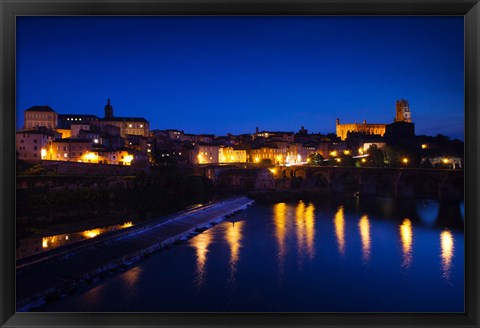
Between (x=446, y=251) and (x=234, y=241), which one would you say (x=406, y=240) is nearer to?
(x=446, y=251)

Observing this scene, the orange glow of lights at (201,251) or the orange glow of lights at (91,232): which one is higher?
the orange glow of lights at (91,232)

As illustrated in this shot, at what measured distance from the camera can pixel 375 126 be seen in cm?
3303

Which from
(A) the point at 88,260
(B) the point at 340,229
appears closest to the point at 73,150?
(B) the point at 340,229

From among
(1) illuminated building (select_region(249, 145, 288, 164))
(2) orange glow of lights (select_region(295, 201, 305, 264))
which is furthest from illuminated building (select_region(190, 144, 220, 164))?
(2) orange glow of lights (select_region(295, 201, 305, 264))

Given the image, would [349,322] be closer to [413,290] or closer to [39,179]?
[413,290]

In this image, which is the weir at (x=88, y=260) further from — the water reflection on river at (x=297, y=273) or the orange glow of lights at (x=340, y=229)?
the orange glow of lights at (x=340, y=229)

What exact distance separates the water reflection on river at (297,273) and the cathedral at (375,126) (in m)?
22.8

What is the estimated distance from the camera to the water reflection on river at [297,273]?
14.9 ft

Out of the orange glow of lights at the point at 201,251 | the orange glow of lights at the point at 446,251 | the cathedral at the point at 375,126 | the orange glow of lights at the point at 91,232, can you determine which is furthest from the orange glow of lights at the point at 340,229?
the cathedral at the point at 375,126

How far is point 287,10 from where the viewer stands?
2215 mm

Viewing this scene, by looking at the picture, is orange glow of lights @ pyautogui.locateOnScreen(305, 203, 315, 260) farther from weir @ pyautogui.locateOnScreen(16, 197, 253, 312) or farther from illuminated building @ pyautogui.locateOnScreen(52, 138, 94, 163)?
illuminated building @ pyautogui.locateOnScreen(52, 138, 94, 163)

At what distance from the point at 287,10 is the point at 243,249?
530cm
